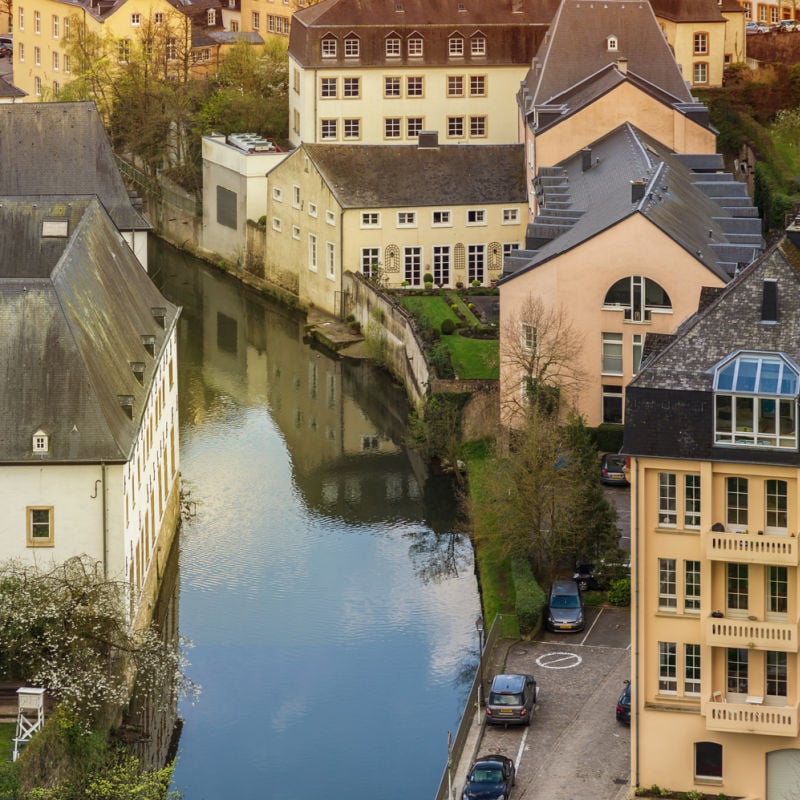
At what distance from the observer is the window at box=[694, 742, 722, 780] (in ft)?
194

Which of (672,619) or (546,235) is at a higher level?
(546,235)

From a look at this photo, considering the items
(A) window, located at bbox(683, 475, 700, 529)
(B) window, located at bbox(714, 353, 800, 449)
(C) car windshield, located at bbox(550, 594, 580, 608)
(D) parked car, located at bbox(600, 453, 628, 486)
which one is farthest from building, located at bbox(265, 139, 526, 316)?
(B) window, located at bbox(714, 353, 800, 449)

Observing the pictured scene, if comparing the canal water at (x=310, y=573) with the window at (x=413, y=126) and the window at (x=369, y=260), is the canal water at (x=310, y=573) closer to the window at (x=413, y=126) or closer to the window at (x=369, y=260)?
the window at (x=369, y=260)

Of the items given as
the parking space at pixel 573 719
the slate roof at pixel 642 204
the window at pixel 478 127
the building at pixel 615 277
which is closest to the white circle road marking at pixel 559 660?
the parking space at pixel 573 719

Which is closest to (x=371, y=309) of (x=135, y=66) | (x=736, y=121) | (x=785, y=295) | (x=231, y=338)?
(x=231, y=338)

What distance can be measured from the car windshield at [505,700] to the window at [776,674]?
28.1 feet

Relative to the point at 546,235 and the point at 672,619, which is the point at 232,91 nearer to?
the point at 546,235

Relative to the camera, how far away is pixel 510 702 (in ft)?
212

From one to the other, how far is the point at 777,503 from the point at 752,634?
10.6 feet

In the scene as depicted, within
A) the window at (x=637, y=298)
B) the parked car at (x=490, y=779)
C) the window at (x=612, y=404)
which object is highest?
the window at (x=637, y=298)

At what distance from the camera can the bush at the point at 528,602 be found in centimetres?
7106

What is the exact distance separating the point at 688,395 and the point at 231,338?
59.2 meters

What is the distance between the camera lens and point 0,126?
99.6 metres

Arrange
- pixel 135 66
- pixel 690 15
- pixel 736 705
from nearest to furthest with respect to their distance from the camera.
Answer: pixel 736 705 → pixel 690 15 → pixel 135 66
